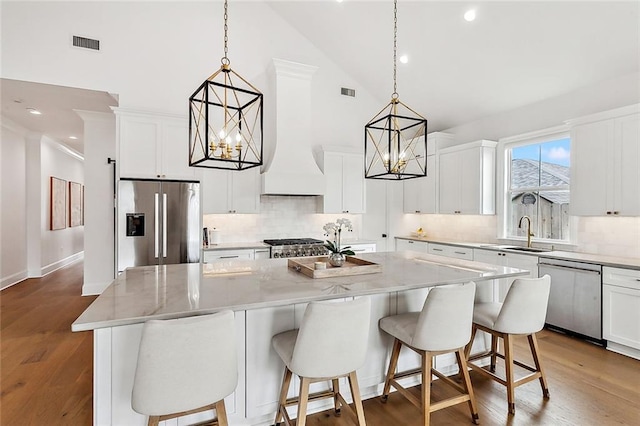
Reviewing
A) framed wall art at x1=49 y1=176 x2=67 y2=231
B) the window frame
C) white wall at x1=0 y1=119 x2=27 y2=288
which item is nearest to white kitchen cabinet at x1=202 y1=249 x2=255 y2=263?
the window frame

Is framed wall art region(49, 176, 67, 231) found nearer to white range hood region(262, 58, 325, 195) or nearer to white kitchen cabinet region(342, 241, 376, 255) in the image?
white range hood region(262, 58, 325, 195)

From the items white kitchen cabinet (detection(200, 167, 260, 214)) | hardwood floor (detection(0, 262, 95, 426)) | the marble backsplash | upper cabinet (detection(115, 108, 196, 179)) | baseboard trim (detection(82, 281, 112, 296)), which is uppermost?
upper cabinet (detection(115, 108, 196, 179))

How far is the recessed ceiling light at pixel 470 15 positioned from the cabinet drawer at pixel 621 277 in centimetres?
314

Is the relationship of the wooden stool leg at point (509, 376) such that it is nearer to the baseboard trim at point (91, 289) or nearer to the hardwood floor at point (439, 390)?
the hardwood floor at point (439, 390)

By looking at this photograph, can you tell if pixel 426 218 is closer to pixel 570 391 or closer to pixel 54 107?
pixel 570 391

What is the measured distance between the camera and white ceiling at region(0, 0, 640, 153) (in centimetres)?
353

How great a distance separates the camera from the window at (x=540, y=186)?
4.42 m

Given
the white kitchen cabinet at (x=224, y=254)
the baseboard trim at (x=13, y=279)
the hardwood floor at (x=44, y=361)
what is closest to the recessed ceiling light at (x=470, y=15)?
the white kitchen cabinet at (x=224, y=254)

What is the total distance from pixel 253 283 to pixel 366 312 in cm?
82

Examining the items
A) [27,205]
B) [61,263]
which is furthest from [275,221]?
[61,263]

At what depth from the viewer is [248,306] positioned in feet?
5.80

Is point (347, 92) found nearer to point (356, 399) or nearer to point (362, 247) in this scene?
point (362, 247)

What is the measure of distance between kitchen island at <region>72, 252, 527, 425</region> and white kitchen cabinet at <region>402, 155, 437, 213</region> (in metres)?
3.07

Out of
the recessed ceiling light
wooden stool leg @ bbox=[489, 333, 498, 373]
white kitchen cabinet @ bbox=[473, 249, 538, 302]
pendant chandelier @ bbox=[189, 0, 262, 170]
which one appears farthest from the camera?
white kitchen cabinet @ bbox=[473, 249, 538, 302]
